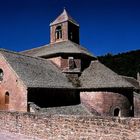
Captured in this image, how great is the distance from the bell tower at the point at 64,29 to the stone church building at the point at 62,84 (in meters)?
0.31

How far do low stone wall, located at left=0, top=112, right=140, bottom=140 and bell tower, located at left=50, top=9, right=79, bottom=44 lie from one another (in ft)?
65.9

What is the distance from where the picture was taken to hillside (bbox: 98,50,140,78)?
90344mm

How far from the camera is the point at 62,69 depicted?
29.9 metres

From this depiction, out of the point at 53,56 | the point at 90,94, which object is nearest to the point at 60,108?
the point at 90,94

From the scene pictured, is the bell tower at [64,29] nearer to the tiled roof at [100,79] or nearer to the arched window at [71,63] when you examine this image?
the arched window at [71,63]

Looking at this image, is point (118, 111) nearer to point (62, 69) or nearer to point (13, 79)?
point (62, 69)

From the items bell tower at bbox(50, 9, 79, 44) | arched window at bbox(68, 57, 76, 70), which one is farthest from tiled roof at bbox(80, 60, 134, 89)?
bell tower at bbox(50, 9, 79, 44)

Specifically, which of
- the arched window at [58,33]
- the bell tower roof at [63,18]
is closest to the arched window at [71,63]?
the arched window at [58,33]

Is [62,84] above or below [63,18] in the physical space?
below

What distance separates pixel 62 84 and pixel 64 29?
11.6 meters

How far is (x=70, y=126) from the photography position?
12.9m

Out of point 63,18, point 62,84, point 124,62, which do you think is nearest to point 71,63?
point 62,84

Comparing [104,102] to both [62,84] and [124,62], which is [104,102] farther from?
[124,62]

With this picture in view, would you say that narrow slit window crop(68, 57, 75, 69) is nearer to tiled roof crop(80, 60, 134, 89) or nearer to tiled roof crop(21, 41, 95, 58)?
tiled roof crop(21, 41, 95, 58)
